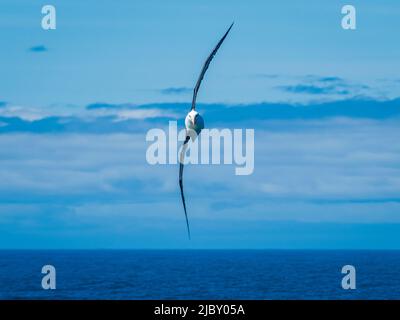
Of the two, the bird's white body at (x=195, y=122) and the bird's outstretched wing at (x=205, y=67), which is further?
the bird's outstretched wing at (x=205, y=67)

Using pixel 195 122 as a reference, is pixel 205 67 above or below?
above

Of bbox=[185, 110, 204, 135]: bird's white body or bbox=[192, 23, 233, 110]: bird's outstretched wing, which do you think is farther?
bbox=[192, 23, 233, 110]: bird's outstretched wing

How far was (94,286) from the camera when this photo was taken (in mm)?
171000

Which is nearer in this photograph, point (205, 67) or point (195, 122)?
point (195, 122)

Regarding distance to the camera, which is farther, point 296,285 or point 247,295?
point 296,285

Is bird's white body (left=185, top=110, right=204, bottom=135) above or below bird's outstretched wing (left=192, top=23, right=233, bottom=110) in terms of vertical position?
below

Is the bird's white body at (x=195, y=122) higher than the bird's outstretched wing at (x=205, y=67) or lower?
lower
